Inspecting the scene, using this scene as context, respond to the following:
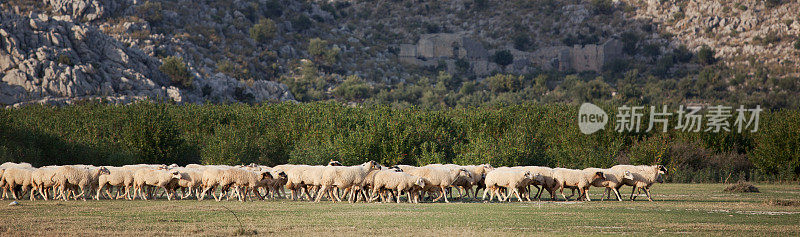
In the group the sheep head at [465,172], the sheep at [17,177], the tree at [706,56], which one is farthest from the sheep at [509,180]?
the tree at [706,56]

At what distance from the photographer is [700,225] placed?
58.9ft

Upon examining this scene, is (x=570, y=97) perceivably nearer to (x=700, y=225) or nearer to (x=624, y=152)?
(x=624, y=152)

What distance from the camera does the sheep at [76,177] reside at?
2616cm

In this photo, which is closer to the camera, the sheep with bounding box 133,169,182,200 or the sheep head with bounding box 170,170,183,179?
the sheep head with bounding box 170,170,183,179

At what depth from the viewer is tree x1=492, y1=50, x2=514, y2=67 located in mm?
128000

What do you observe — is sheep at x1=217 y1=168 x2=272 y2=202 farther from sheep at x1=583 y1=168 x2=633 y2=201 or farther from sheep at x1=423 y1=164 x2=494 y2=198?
sheep at x1=583 y1=168 x2=633 y2=201

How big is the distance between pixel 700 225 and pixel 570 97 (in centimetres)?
8980

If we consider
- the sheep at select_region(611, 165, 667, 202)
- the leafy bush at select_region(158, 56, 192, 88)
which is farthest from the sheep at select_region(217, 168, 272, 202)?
the leafy bush at select_region(158, 56, 192, 88)

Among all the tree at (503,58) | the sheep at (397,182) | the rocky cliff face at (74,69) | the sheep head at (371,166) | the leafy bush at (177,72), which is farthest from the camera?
the tree at (503,58)

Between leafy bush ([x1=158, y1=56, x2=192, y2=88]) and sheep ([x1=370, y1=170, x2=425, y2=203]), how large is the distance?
6659 centimetres

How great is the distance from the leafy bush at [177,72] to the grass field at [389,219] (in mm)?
66665

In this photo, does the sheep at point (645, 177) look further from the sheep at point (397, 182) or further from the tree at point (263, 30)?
the tree at point (263, 30)

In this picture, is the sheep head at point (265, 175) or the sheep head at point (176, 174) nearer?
the sheep head at point (176, 174)

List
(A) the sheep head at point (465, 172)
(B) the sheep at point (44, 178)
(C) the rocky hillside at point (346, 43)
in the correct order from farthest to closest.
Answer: (C) the rocky hillside at point (346, 43)
(A) the sheep head at point (465, 172)
(B) the sheep at point (44, 178)
